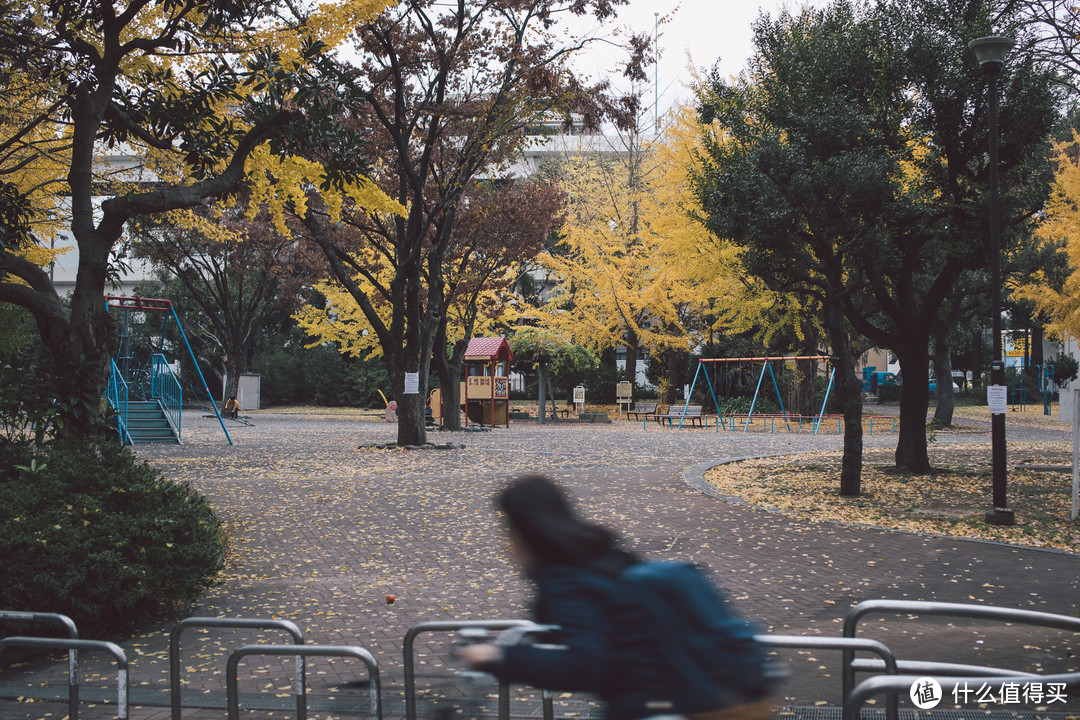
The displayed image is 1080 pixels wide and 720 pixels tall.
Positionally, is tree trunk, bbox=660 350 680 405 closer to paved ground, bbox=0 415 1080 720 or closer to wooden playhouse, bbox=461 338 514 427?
wooden playhouse, bbox=461 338 514 427

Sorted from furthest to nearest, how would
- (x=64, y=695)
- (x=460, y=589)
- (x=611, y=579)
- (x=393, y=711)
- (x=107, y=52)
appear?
(x=107, y=52), (x=460, y=589), (x=64, y=695), (x=393, y=711), (x=611, y=579)

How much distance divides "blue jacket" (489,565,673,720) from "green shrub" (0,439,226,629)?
4473mm

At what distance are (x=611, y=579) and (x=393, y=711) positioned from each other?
2771 mm

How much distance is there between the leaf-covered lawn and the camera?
10156 millimetres

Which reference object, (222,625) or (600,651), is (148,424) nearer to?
(222,625)

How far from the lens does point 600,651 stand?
2295 mm

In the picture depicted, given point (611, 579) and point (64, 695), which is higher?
point (611, 579)

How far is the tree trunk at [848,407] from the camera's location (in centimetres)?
1278

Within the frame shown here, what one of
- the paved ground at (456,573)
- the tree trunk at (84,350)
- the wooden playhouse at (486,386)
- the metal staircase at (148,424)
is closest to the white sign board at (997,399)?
the paved ground at (456,573)

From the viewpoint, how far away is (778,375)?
3656 centimetres

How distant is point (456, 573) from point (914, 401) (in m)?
10.1

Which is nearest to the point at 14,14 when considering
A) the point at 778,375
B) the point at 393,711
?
the point at 393,711

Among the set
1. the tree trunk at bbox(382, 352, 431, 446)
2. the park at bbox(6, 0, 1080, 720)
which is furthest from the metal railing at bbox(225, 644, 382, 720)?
the tree trunk at bbox(382, 352, 431, 446)

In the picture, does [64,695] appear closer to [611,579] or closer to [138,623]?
[138,623]
